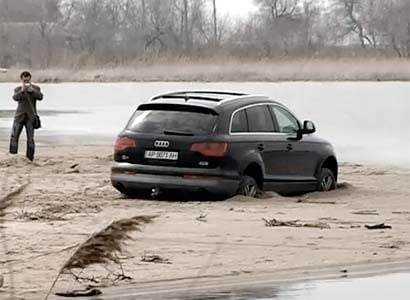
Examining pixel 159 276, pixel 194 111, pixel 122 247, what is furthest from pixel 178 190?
pixel 122 247

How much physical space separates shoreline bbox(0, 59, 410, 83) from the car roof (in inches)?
1513

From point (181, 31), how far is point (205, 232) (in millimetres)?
71506

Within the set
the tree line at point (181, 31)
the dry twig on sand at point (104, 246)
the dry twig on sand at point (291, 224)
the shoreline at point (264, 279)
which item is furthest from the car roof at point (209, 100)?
the tree line at point (181, 31)

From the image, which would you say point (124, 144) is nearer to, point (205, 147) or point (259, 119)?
point (205, 147)

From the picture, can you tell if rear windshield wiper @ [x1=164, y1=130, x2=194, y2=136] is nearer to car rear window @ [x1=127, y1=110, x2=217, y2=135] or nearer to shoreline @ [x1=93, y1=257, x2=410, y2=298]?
car rear window @ [x1=127, y1=110, x2=217, y2=135]

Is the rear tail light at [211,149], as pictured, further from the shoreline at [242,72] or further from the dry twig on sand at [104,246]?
the shoreline at [242,72]

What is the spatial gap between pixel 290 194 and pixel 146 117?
8.75 feet

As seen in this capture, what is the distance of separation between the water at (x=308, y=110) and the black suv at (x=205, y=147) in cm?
806

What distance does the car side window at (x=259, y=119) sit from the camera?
16219 millimetres

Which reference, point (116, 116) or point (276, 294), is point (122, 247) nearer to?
point (276, 294)

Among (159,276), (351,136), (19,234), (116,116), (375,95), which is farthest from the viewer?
(375,95)

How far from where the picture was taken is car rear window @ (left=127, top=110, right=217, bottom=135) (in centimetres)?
1549

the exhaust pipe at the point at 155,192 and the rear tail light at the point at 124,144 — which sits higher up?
the rear tail light at the point at 124,144

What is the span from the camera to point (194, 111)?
15703 millimetres
